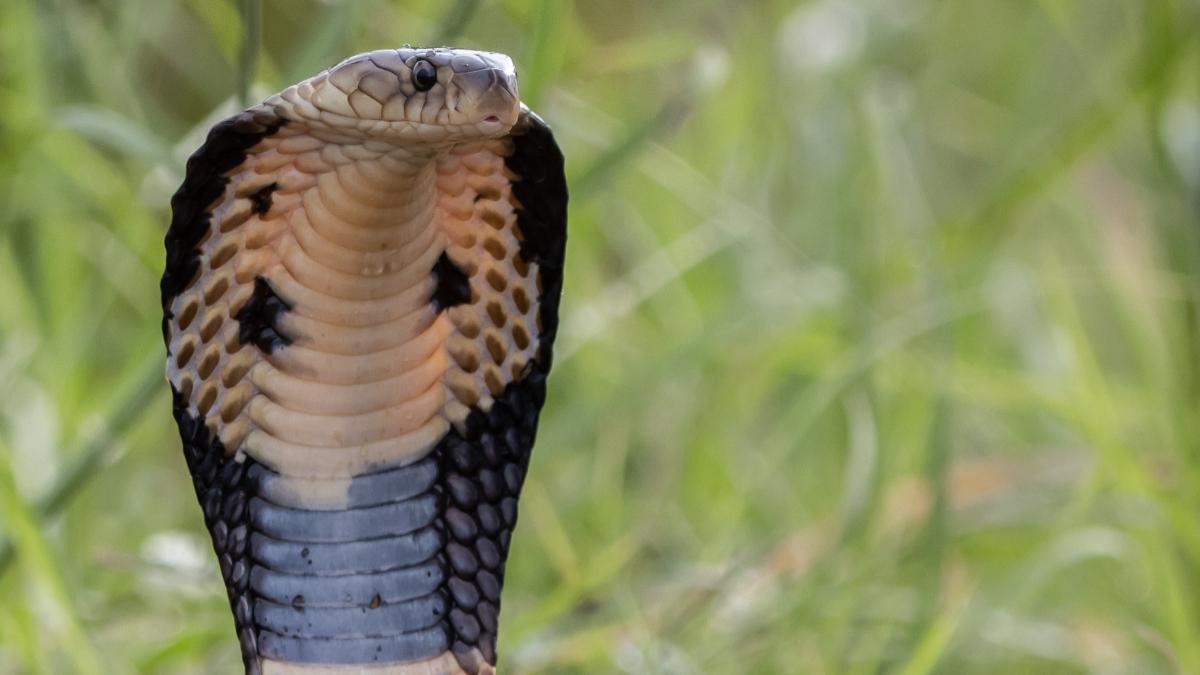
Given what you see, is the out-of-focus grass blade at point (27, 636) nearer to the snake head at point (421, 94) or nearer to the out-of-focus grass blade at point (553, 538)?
the out-of-focus grass blade at point (553, 538)

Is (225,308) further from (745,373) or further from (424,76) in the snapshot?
(745,373)

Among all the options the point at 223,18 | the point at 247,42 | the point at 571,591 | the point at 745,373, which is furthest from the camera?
the point at 745,373

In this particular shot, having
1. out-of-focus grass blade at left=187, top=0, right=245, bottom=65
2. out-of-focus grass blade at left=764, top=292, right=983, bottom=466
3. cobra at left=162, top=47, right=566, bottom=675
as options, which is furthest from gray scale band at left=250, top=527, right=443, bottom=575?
out-of-focus grass blade at left=187, top=0, right=245, bottom=65

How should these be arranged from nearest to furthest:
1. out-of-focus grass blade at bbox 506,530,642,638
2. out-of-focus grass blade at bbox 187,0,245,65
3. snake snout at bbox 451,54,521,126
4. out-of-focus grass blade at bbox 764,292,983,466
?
snake snout at bbox 451,54,521,126, out-of-focus grass blade at bbox 506,530,642,638, out-of-focus grass blade at bbox 764,292,983,466, out-of-focus grass blade at bbox 187,0,245,65

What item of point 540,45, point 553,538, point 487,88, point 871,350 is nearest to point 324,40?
point 540,45

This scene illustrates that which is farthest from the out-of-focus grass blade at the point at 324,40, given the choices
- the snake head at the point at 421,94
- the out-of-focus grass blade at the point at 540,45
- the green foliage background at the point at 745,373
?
the snake head at the point at 421,94

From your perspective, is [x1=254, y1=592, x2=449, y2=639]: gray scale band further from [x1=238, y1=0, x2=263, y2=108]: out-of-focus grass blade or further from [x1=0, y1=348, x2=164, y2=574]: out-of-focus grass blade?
[x1=238, y1=0, x2=263, y2=108]: out-of-focus grass blade

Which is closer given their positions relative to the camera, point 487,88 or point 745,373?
point 487,88

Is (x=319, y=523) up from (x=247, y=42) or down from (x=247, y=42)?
down
